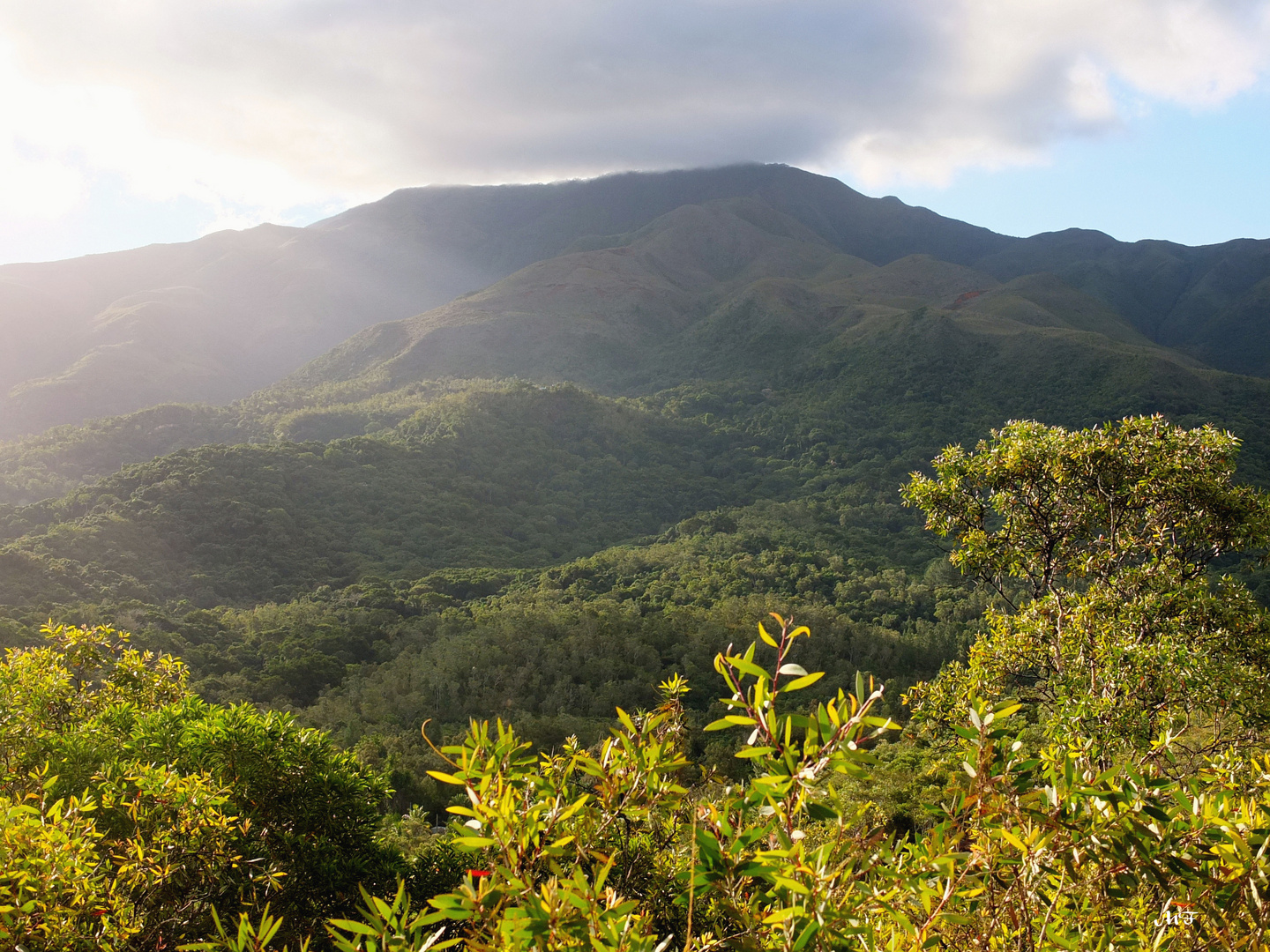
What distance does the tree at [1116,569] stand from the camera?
19.0 ft

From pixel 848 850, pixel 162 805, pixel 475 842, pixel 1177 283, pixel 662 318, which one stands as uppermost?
pixel 1177 283

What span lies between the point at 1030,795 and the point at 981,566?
7.10 m

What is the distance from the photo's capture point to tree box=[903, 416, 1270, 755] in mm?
5777

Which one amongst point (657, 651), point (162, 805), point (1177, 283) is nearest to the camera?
point (162, 805)

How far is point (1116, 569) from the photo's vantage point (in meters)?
7.73

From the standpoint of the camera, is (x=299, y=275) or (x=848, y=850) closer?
(x=848, y=850)

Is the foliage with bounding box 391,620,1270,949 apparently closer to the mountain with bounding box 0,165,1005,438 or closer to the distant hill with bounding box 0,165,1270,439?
the distant hill with bounding box 0,165,1270,439

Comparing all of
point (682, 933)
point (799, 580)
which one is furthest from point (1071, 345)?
point (682, 933)

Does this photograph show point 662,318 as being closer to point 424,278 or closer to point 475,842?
point 424,278

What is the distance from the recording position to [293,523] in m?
35.0

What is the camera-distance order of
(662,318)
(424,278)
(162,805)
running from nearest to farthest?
(162,805), (662,318), (424,278)

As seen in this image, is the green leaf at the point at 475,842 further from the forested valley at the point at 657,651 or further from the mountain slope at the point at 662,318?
the mountain slope at the point at 662,318

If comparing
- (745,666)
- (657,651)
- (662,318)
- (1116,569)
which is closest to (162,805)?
(745,666)

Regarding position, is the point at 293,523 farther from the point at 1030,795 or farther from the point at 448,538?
the point at 1030,795
